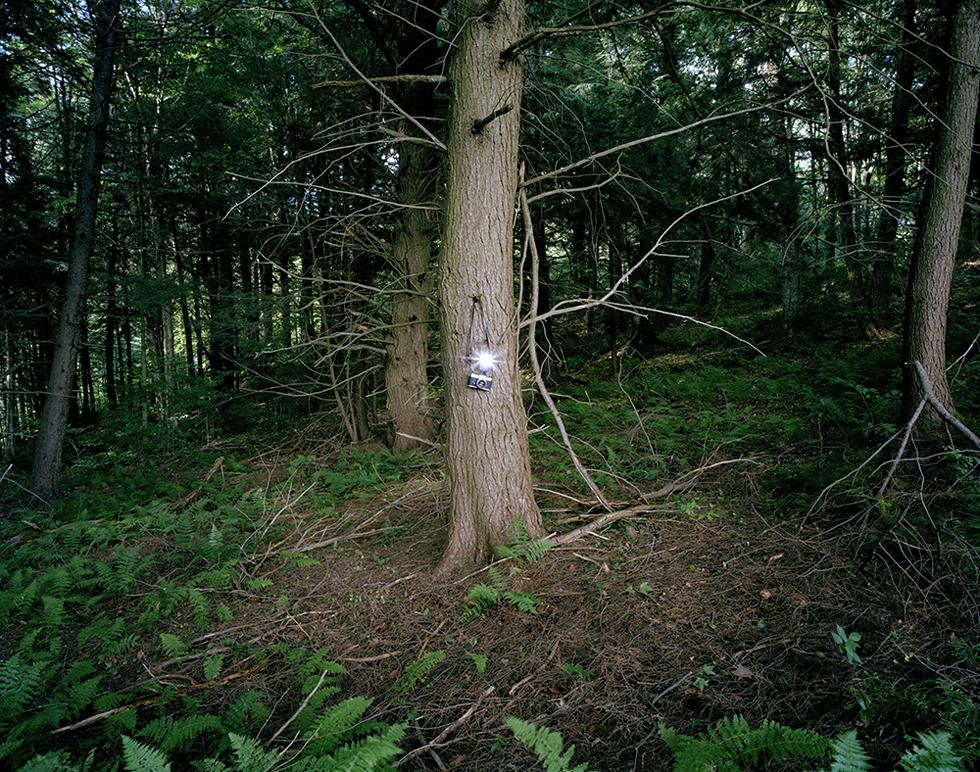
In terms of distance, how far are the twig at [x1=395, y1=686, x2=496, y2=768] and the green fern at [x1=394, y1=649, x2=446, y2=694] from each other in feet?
0.97

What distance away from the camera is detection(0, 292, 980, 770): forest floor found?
7.75 feet

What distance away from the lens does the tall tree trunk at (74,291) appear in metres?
7.66

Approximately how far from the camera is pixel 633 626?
2959mm

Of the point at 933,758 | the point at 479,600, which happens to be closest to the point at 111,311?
the point at 479,600

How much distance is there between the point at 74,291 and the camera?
25.6 feet

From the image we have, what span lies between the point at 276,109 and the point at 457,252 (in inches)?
239

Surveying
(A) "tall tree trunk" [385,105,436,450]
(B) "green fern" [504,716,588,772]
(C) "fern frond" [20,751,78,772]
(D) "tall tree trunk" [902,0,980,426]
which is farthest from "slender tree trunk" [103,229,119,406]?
(D) "tall tree trunk" [902,0,980,426]

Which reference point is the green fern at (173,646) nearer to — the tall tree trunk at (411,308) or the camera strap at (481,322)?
the camera strap at (481,322)

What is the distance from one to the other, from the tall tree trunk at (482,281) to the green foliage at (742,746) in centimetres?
187

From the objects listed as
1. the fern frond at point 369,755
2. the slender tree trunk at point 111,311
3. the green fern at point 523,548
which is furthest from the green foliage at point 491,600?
the slender tree trunk at point 111,311

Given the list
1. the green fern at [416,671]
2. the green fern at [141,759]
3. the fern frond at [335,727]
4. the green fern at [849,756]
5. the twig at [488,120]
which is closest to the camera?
the green fern at [849,756]

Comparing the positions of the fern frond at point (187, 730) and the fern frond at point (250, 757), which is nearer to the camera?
the fern frond at point (250, 757)

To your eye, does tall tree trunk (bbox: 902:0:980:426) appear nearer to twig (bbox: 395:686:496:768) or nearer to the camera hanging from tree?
the camera hanging from tree

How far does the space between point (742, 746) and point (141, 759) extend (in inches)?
87.7
